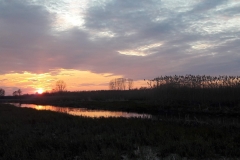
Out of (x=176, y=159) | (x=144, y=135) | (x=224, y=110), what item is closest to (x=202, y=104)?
(x=224, y=110)

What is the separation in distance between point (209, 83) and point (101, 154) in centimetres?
2419

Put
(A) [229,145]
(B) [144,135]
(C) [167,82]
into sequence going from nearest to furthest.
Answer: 1. (A) [229,145]
2. (B) [144,135]
3. (C) [167,82]

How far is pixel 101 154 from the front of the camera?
24.0ft

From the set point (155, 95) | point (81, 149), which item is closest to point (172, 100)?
point (155, 95)

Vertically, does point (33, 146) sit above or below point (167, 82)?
below

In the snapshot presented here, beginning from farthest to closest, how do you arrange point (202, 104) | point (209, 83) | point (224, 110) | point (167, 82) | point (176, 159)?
1. point (167, 82)
2. point (209, 83)
3. point (202, 104)
4. point (224, 110)
5. point (176, 159)

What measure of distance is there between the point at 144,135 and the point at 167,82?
864 inches

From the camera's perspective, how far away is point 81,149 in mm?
8031

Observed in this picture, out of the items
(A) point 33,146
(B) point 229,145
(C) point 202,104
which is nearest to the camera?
(B) point 229,145

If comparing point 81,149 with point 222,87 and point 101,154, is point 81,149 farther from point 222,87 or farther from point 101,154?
point 222,87

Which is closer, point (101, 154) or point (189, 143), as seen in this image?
point (101, 154)

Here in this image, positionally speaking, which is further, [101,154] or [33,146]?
[33,146]

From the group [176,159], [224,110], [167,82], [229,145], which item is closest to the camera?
[176,159]

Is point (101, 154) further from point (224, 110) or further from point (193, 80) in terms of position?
point (193, 80)
